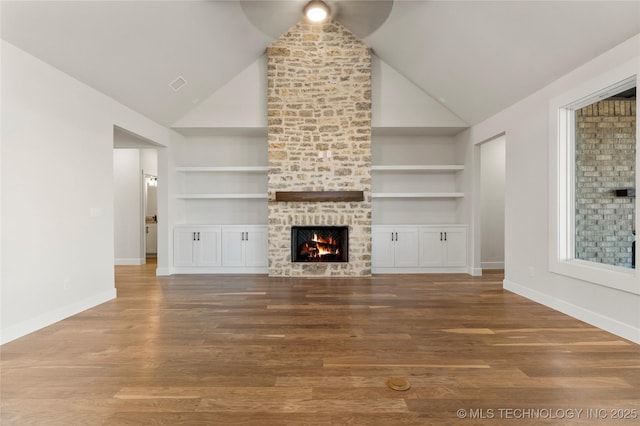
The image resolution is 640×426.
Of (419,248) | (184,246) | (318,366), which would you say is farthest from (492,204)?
(184,246)

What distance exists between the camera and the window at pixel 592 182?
10.3ft

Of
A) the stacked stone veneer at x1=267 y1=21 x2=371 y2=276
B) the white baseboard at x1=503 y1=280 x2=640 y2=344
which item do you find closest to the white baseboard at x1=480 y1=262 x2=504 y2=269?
the white baseboard at x1=503 y1=280 x2=640 y2=344

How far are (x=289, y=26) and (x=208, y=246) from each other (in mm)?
3962

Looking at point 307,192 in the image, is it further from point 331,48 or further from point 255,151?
point 331,48

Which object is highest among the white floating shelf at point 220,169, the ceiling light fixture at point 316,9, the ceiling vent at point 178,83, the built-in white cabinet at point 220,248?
the ceiling light fixture at point 316,9

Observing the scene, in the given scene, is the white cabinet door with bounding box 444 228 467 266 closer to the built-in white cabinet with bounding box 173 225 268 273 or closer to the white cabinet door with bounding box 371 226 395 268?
the white cabinet door with bounding box 371 226 395 268

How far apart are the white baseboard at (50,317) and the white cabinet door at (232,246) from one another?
191 cm

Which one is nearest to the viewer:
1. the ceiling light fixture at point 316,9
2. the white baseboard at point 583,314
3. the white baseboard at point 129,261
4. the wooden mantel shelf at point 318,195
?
the white baseboard at point 583,314

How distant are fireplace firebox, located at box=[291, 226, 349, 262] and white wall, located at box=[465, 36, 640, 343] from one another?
2575 mm

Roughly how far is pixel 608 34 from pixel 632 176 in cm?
141

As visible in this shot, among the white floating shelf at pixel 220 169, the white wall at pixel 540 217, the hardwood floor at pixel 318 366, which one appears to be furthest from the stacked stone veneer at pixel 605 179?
the white floating shelf at pixel 220 169

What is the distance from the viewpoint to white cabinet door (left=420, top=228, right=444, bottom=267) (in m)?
5.70

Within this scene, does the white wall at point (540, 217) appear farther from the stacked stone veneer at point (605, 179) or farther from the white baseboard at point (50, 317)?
the white baseboard at point (50, 317)

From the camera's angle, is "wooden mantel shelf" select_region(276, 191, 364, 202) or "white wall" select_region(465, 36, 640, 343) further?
"wooden mantel shelf" select_region(276, 191, 364, 202)
